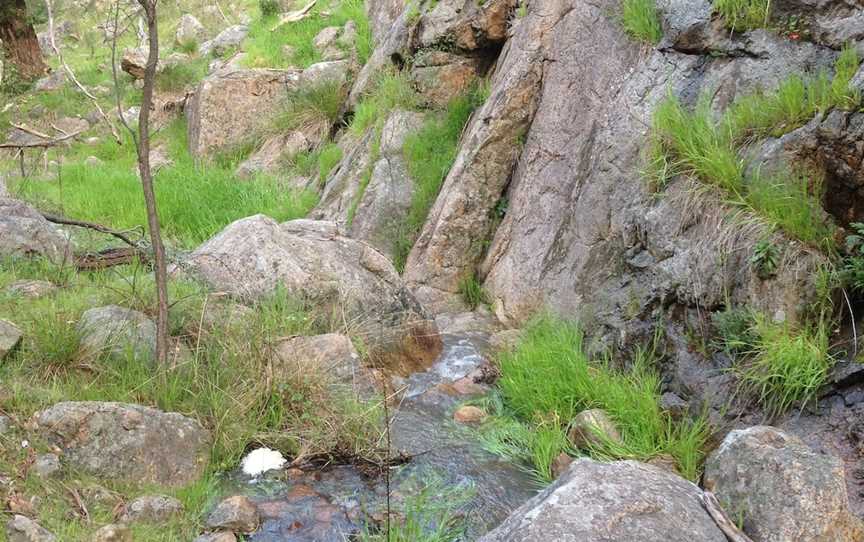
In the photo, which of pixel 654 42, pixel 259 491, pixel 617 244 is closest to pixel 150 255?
pixel 259 491

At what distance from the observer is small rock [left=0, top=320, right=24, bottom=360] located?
3889mm

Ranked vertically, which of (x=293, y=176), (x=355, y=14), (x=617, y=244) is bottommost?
(x=293, y=176)

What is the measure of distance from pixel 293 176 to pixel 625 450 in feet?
22.3

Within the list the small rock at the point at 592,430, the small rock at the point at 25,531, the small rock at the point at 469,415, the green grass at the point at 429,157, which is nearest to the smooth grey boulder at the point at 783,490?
the small rock at the point at 592,430

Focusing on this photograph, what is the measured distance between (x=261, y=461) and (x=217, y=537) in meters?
0.68

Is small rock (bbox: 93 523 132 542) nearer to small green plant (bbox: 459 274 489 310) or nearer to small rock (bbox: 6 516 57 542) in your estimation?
small rock (bbox: 6 516 57 542)

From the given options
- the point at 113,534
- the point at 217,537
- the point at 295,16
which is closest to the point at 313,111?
the point at 295,16

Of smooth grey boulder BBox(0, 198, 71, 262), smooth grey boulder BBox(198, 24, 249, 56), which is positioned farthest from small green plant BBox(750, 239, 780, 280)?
smooth grey boulder BBox(198, 24, 249, 56)

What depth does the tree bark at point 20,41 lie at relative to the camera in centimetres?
1312

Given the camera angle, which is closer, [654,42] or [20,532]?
[20,532]

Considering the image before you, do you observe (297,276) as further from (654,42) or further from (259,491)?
(654,42)

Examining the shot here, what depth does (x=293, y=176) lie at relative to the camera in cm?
971

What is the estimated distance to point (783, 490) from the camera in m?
2.85

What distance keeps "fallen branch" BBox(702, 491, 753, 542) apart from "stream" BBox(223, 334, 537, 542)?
0.95m
